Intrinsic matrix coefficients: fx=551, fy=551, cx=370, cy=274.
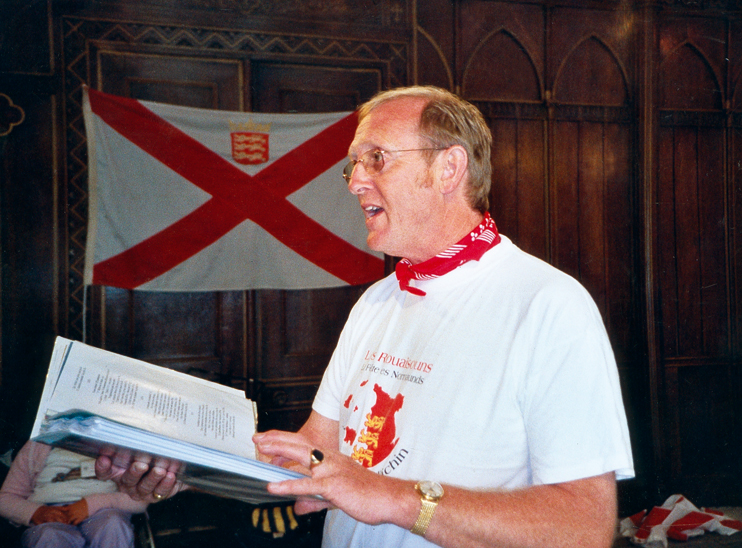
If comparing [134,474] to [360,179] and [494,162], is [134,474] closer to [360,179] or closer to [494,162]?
[360,179]

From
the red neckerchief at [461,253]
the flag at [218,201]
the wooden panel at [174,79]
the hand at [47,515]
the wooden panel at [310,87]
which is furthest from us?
the wooden panel at [310,87]

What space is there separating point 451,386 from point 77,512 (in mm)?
2067

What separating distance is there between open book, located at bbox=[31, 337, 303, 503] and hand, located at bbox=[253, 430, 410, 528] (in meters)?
0.03

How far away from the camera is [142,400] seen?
887 mm

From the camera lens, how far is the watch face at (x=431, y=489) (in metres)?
0.81

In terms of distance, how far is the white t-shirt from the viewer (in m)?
0.86

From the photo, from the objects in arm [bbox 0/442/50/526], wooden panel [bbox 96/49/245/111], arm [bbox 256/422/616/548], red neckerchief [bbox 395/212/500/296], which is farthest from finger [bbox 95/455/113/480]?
wooden panel [bbox 96/49/245/111]

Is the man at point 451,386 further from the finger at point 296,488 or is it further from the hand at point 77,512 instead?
the hand at point 77,512

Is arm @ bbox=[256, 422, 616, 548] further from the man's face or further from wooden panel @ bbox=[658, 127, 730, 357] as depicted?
wooden panel @ bbox=[658, 127, 730, 357]

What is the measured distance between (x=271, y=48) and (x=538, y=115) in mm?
1761

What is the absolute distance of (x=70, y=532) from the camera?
7.28ft

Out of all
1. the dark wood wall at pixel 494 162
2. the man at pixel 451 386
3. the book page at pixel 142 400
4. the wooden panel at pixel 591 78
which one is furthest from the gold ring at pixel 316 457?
the wooden panel at pixel 591 78

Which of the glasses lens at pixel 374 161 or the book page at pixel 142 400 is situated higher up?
the glasses lens at pixel 374 161

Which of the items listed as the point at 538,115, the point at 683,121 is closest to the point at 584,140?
the point at 538,115
